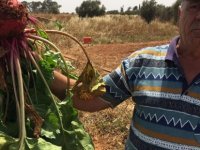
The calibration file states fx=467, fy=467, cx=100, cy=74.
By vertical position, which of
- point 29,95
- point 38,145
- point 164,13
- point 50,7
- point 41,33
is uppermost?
point 41,33

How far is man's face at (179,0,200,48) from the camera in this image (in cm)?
207

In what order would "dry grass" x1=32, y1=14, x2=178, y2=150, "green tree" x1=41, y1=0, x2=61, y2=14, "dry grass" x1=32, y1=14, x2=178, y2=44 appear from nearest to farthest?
1. "dry grass" x1=32, y1=14, x2=178, y2=150
2. "dry grass" x1=32, y1=14, x2=178, y2=44
3. "green tree" x1=41, y1=0, x2=61, y2=14

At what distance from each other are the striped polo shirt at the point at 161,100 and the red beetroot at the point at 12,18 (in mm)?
660

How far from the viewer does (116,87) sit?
2.37 m

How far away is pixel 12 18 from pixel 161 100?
2.61ft

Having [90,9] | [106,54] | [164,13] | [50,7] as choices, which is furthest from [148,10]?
[50,7]

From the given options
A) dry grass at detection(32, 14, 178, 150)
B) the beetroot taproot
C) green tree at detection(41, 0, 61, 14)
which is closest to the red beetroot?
the beetroot taproot

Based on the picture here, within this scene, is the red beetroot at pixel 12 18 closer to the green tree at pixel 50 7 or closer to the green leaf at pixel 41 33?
the green leaf at pixel 41 33

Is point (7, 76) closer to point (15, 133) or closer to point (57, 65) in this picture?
point (15, 133)

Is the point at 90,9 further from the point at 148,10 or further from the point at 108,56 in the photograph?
the point at 108,56

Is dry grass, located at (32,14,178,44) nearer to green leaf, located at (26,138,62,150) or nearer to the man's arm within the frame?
the man's arm

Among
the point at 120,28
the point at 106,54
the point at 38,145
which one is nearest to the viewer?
the point at 38,145

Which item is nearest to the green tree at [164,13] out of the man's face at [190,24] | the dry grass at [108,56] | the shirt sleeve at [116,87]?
the dry grass at [108,56]

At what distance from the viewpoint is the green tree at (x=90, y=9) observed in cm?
4388
